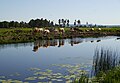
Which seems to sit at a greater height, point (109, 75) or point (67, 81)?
point (109, 75)

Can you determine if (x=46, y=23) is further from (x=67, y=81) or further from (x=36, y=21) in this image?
(x=67, y=81)

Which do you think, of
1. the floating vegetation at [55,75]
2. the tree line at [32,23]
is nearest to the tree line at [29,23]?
the tree line at [32,23]

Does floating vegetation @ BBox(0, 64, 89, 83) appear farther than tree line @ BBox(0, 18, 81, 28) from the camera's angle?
No

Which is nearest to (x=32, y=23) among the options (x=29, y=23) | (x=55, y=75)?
(x=29, y=23)

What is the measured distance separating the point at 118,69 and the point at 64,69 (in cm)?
541

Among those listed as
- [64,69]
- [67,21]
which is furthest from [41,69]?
[67,21]

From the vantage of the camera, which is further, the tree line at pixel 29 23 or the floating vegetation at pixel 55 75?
the tree line at pixel 29 23

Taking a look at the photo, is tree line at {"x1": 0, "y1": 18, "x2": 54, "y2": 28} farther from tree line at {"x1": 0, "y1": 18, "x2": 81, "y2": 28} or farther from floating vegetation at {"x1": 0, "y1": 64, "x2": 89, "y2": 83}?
floating vegetation at {"x1": 0, "y1": 64, "x2": 89, "y2": 83}

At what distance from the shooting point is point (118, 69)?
40.6 ft

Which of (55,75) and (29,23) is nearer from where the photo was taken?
(55,75)

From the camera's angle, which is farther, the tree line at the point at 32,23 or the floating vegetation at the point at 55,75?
the tree line at the point at 32,23

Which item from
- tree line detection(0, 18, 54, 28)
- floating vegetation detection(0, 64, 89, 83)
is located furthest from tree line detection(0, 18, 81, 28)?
floating vegetation detection(0, 64, 89, 83)

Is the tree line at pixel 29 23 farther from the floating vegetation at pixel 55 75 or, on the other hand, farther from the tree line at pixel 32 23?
the floating vegetation at pixel 55 75

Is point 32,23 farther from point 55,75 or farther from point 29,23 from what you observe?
point 55,75
